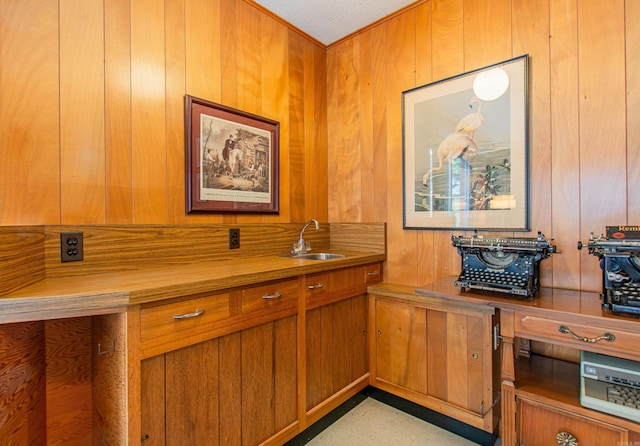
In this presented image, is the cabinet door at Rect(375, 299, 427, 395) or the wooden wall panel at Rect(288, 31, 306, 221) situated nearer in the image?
the cabinet door at Rect(375, 299, 427, 395)

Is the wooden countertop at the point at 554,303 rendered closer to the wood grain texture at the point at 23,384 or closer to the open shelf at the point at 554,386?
the open shelf at the point at 554,386

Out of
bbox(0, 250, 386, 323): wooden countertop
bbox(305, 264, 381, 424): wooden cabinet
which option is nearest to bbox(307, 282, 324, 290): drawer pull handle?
bbox(305, 264, 381, 424): wooden cabinet

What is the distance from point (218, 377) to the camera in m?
1.37

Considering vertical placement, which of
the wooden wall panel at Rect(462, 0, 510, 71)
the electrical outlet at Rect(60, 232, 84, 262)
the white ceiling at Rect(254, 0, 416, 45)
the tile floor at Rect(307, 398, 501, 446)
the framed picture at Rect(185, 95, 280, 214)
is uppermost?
the white ceiling at Rect(254, 0, 416, 45)

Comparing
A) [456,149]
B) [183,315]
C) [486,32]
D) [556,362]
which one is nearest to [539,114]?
[456,149]

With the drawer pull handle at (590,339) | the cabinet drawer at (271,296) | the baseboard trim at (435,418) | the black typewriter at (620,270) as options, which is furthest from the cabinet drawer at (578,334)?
the cabinet drawer at (271,296)

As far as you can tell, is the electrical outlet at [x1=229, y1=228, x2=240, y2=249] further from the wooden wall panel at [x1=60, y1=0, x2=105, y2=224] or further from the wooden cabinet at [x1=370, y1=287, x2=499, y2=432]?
the wooden cabinet at [x1=370, y1=287, x2=499, y2=432]

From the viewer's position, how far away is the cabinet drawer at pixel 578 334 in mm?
1159

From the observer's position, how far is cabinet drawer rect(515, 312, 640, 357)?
45.6 inches

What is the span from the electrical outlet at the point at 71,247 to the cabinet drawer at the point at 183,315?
21.8 inches

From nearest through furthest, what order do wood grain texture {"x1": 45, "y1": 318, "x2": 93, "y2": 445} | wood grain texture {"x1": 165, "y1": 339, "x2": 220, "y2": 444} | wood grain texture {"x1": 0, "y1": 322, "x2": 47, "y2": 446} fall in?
wood grain texture {"x1": 0, "y1": 322, "x2": 47, "y2": 446}
wood grain texture {"x1": 165, "y1": 339, "x2": 220, "y2": 444}
wood grain texture {"x1": 45, "y1": 318, "x2": 93, "y2": 445}

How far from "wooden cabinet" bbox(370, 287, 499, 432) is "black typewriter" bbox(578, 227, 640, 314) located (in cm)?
52

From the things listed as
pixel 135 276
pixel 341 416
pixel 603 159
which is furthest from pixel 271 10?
pixel 341 416

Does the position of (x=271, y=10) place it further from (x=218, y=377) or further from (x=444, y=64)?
(x=218, y=377)
